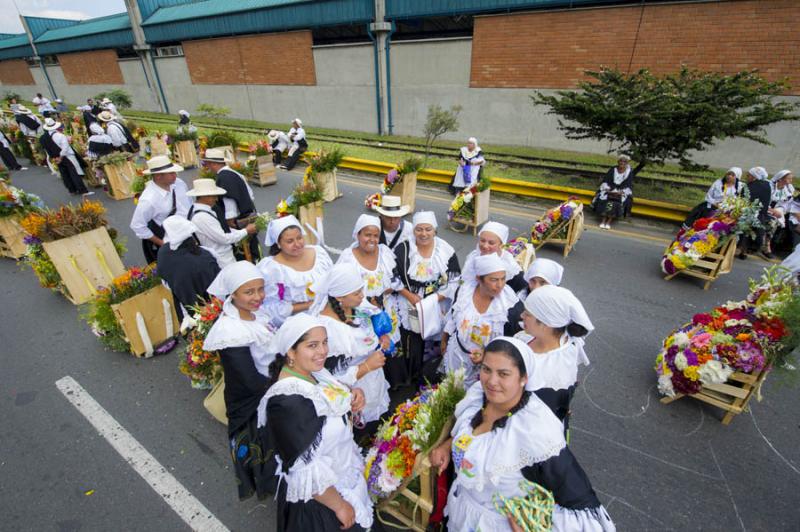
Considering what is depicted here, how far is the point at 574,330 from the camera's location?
256 centimetres

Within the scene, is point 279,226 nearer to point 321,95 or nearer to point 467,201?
point 467,201

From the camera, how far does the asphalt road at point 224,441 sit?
2.99 meters

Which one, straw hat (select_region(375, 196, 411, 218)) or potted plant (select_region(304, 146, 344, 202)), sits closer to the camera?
straw hat (select_region(375, 196, 411, 218))

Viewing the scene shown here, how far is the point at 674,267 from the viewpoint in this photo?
20.2 ft

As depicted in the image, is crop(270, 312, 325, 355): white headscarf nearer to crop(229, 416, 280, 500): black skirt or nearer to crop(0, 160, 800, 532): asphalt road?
crop(229, 416, 280, 500): black skirt

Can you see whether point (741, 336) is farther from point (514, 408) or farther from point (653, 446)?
point (514, 408)

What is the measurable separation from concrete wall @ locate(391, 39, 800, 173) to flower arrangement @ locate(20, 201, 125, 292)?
578 inches

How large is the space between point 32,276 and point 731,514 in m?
10.7

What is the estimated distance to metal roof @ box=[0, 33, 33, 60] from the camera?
37.6m

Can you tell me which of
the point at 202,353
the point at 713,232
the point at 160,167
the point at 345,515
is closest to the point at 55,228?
the point at 160,167

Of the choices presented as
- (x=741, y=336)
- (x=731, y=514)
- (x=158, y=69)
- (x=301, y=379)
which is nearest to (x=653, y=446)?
(x=731, y=514)

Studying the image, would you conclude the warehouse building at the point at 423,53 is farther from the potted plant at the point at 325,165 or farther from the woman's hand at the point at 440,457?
the woman's hand at the point at 440,457

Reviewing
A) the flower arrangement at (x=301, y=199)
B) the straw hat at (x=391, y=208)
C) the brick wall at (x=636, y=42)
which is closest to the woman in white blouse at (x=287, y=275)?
the straw hat at (x=391, y=208)

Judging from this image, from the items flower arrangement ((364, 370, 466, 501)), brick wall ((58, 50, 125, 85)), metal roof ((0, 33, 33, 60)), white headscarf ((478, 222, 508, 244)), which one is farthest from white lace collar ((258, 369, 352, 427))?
metal roof ((0, 33, 33, 60))
